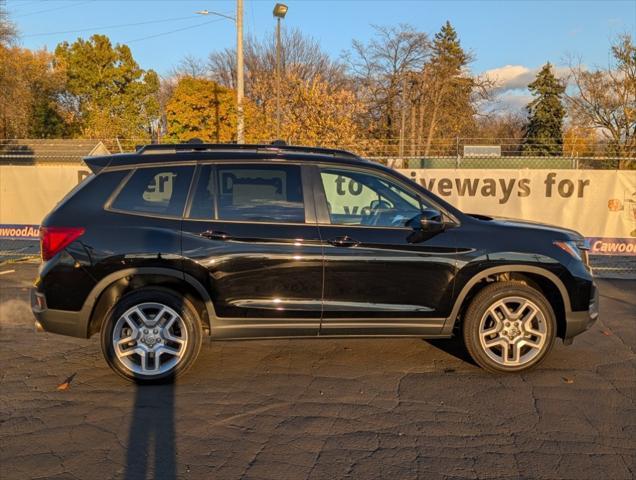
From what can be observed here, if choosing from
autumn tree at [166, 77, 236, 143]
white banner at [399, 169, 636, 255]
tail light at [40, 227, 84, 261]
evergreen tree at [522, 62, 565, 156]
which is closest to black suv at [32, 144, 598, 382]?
tail light at [40, 227, 84, 261]

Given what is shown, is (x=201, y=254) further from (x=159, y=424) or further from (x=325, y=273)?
(x=159, y=424)

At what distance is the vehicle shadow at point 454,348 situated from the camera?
516 centimetres

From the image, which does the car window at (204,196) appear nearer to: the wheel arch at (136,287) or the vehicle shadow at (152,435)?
the wheel arch at (136,287)

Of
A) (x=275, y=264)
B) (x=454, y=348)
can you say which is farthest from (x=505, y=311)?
(x=275, y=264)

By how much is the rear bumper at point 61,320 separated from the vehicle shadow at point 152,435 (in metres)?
0.68

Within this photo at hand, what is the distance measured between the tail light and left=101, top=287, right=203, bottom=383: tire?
24.9 inches

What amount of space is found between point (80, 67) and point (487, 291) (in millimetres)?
59479

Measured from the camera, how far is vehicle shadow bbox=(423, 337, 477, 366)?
5.16 meters

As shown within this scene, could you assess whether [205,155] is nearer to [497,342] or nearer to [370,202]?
[370,202]

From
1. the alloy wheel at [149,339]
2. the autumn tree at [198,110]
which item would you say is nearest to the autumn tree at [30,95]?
the autumn tree at [198,110]

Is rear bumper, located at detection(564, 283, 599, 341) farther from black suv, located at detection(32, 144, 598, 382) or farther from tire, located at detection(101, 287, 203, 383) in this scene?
tire, located at detection(101, 287, 203, 383)

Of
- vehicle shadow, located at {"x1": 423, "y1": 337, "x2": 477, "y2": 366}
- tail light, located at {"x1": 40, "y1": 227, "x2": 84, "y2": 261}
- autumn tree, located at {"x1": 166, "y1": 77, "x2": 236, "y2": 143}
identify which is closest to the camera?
tail light, located at {"x1": 40, "y1": 227, "x2": 84, "y2": 261}

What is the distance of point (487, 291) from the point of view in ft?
15.5

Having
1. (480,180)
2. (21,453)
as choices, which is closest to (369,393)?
(21,453)
